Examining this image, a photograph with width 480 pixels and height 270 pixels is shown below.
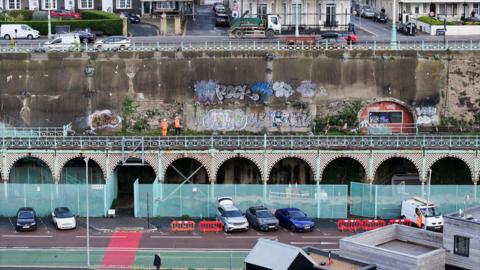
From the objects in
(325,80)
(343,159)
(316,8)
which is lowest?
(343,159)

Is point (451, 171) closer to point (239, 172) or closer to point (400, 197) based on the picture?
point (400, 197)

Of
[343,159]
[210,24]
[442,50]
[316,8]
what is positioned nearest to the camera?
[343,159]

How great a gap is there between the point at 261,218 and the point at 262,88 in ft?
58.4

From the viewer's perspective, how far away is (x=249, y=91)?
289 ft

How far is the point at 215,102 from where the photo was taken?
8800cm

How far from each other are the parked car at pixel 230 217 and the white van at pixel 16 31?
3368 cm

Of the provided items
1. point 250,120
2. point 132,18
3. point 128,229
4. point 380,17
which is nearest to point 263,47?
point 250,120

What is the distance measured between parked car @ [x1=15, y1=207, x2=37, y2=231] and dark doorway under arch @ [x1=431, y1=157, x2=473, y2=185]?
→ 97.1ft

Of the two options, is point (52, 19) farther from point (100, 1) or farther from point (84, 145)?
point (84, 145)

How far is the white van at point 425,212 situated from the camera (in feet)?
237

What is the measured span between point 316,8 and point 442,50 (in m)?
20.3

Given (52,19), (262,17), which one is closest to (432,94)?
(262,17)

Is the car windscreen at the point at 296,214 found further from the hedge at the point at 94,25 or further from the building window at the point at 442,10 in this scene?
the building window at the point at 442,10

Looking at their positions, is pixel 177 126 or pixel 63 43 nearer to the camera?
pixel 177 126
